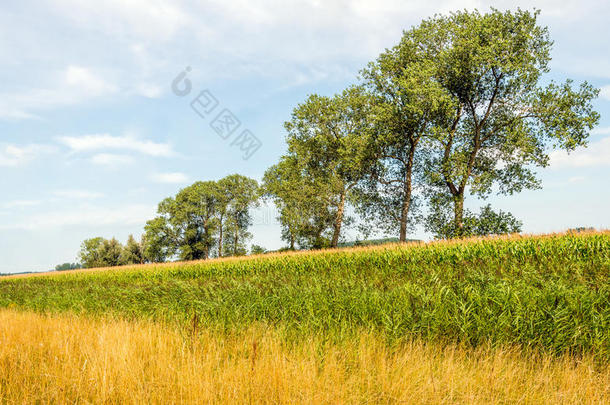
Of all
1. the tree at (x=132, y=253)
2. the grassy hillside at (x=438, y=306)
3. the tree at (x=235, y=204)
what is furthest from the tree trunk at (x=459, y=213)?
the tree at (x=132, y=253)

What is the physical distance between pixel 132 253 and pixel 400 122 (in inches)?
2338

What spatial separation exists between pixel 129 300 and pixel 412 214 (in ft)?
71.5

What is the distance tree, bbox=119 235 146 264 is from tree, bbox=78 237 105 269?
641cm

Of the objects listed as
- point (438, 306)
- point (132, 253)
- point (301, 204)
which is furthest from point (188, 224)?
point (438, 306)

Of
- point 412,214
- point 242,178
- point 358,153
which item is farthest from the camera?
point 242,178

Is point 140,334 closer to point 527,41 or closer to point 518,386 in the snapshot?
point 518,386

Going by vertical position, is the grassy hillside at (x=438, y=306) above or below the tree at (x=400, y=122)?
below

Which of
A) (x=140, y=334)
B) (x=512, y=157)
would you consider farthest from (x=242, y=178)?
(x=140, y=334)

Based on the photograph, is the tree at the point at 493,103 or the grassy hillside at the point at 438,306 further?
the tree at the point at 493,103

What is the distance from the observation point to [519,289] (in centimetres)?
733

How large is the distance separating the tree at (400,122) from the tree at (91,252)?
63.0 meters

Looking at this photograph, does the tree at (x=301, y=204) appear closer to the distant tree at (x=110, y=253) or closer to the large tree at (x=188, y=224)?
the large tree at (x=188, y=224)

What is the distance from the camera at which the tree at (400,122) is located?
2328 centimetres

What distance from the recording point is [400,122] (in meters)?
25.2
